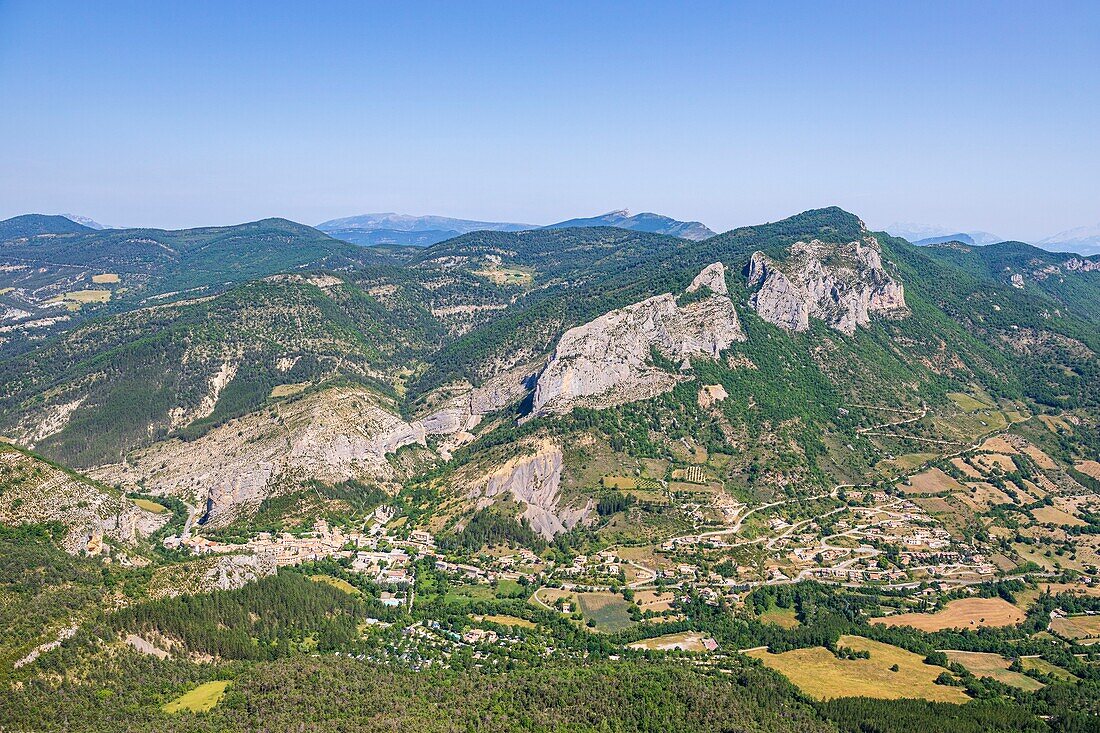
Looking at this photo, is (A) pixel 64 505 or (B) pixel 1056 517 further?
(B) pixel 1056 517

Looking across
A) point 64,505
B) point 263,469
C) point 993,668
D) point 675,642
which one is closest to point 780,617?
point 675,642

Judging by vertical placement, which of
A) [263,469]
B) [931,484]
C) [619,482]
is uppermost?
[263,469]

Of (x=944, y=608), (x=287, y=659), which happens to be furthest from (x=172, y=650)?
(x=944, y=608)

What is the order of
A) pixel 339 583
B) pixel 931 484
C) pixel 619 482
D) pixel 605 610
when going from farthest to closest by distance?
pixel 931 484, pixel 619 482, pixel 339 583, pixel 605 610

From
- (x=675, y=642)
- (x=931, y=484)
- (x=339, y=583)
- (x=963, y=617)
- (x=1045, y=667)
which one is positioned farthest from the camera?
(x=931, y=484)

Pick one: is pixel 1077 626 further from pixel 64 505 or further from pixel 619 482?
pixel 64 505

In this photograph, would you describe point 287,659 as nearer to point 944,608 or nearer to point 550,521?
point 550,521

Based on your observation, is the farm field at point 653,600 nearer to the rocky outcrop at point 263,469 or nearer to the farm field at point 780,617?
the farm field at point 780,617

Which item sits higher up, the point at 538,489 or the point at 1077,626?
the point at 538,489

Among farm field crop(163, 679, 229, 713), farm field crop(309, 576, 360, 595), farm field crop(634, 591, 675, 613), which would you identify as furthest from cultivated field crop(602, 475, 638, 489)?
farm field crop(163, 679, 229, 713)
